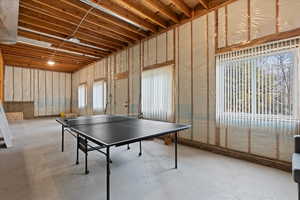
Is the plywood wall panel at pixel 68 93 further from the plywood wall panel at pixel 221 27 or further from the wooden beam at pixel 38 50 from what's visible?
→ the plywood wall panel at pixel 221 27

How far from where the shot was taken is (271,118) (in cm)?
275

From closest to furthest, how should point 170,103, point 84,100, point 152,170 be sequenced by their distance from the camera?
point 152,170, point 170,103, point 84,100

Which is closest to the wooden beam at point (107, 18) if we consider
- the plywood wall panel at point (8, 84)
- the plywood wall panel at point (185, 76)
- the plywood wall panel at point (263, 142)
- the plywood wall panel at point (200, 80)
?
the plywood wall panel at point (185, 76)

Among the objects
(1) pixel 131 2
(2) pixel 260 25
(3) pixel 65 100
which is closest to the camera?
(2) pixel 260 25

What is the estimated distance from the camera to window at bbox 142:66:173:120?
14.8 feet

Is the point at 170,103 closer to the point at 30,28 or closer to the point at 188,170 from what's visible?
the point at 188,170

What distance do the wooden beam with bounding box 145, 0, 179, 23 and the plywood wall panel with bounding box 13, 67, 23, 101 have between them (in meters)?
10.3

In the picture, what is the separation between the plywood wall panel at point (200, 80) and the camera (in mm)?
3717

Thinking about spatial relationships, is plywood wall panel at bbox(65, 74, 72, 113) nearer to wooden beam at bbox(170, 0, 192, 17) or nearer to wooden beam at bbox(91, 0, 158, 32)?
wooden beam at bbox(91, 0, 158, 32)

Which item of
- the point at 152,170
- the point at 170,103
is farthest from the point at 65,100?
the point at 152,170

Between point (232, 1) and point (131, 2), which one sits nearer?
point (232, 1)

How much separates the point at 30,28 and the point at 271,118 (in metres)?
6.61

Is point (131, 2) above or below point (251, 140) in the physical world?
above

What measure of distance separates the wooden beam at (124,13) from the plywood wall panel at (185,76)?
0.98m
